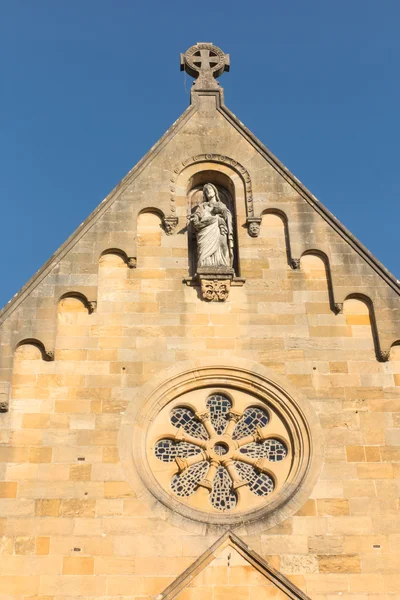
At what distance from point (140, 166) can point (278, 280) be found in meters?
3.74

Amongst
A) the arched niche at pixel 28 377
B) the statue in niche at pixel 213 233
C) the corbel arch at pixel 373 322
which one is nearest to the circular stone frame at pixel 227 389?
the arched niche at pixel 28 377

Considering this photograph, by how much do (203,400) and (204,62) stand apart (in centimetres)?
848

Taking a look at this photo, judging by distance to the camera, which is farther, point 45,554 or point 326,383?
point 326,383

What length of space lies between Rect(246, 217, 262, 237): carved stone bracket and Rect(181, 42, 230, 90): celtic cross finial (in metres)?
4.09

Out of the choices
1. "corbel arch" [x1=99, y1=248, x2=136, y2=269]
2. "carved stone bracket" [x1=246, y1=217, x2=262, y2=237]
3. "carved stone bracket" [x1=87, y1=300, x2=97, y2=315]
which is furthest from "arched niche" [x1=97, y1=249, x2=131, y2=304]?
"carved stone bracket" [x1=246, y1=217, x2=262, y2=237]

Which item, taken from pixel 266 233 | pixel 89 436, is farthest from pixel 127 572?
pixel 266 233

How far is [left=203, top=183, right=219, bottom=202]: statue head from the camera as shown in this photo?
18.9 metres

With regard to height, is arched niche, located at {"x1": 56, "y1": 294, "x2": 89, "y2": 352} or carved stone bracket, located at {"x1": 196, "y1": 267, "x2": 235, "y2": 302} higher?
carved stone bracket, located at {"x1": 196, "y1": 267, "x2": 235, "y2": 302}

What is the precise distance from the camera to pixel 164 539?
14688mm

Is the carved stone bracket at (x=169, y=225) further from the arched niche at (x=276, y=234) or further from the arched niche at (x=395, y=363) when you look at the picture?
the arched niche at (x=395, y=363)

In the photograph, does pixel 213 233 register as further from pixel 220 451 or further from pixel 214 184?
pixel 220 451

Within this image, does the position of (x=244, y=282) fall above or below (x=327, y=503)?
above

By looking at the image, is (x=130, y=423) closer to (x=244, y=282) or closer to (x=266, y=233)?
(x=244, y=282)

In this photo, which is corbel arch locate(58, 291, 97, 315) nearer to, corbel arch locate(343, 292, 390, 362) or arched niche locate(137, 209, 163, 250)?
arched niche locate(137, 209, 163, 250)
